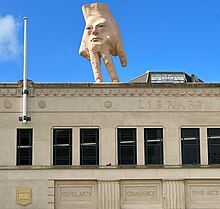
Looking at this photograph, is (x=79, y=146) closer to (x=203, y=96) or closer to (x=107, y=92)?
(x=107, y=92)

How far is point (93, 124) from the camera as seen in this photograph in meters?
35.3

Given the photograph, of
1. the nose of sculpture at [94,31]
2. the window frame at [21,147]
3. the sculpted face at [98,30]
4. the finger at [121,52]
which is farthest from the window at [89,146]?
the nose of sculpture at [94,31]

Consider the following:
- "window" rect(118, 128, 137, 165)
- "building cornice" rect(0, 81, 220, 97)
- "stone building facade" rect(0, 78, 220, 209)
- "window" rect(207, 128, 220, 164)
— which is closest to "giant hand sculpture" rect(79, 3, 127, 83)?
"building cornice" rect(0, 81, 220, 97)

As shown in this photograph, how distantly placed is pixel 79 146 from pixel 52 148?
1.61 metres

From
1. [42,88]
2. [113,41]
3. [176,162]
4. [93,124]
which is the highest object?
[113,41]

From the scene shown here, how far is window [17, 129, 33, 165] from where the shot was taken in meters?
34.8

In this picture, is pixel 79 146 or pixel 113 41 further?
pixel 113 41

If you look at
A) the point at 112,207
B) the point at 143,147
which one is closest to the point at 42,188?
the point at 112,207

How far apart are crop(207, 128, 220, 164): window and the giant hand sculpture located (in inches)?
269

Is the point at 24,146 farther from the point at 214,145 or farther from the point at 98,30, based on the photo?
the point at 214,145

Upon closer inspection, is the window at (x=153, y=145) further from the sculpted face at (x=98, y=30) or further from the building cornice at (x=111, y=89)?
the sculpted face at (x=98, y=30)

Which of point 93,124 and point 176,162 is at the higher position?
point 93,124

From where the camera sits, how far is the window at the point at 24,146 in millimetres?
34781

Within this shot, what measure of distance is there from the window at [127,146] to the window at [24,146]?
5.35m
